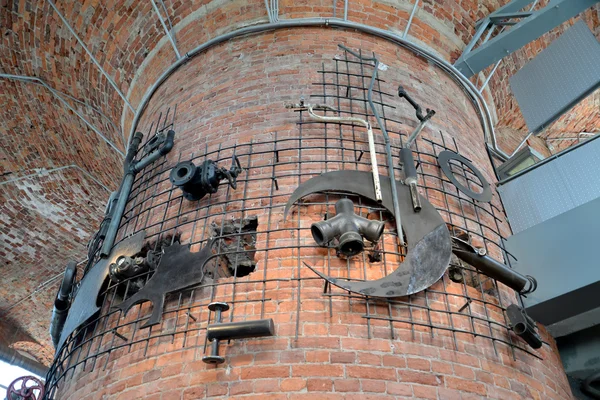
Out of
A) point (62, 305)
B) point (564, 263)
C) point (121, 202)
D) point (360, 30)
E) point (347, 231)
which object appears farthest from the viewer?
point (360, 30)

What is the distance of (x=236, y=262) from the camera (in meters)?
3.15

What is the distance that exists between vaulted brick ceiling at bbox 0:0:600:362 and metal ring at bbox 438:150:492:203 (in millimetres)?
1664

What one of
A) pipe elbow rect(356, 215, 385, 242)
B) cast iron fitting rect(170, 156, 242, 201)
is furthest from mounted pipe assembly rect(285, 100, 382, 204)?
cast iron fitting rect(170, 156, 242, 201)

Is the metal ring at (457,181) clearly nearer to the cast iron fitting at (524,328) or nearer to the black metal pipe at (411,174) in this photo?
the black metal pipe at (411,174)

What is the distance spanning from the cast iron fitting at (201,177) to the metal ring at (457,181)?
153 centimetres

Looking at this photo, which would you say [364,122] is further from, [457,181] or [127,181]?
[127,181]

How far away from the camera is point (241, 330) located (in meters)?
2.70

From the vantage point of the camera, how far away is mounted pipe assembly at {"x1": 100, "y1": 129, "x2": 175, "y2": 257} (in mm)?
3982

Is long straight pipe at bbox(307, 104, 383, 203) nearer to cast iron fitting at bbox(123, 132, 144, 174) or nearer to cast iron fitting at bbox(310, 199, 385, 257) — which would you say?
cast iron fitting at bbox(310, 199, 385, 257)

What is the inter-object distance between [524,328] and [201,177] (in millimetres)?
2253

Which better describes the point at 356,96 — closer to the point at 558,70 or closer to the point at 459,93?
the point at 459,93

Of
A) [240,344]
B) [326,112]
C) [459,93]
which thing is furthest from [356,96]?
[240,344]

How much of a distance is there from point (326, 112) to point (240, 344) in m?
1.99

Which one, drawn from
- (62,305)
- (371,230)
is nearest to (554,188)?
(371,230)
